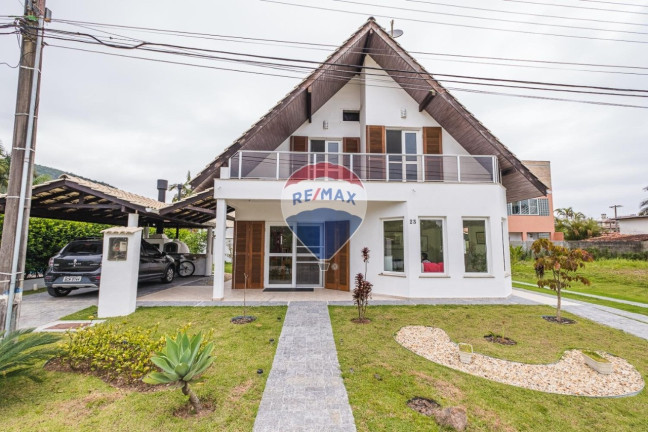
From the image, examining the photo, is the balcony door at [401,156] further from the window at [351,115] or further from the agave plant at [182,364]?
the agave plant at [182,364]

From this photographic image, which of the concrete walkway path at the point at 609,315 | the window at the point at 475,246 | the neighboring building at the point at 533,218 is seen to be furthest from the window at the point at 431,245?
the neighboring building at the point at 533,218

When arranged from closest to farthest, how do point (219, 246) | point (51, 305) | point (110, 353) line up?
1. point (110, 353)
2. point (51, 305)
3. point (219, 246)

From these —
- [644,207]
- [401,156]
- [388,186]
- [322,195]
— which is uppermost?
[644,207]

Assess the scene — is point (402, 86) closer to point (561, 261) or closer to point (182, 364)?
point (561, 261)

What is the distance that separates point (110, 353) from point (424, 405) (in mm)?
4239

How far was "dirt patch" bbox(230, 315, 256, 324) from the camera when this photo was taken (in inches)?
245

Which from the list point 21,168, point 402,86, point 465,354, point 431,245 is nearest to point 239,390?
point 465,354

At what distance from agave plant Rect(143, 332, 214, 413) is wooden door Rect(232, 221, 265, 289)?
7.20 metres

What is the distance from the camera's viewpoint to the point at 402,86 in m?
10.3

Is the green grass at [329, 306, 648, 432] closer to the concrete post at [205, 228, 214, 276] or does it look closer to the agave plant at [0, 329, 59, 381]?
the agave plant at [0, 329, 59, 381]

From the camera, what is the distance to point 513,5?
718 cm

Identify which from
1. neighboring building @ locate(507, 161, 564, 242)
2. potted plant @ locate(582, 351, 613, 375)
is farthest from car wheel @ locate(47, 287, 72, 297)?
neighboring building @ locate(507, 161, 564, 242)

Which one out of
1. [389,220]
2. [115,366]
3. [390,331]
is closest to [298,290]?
[389,220]

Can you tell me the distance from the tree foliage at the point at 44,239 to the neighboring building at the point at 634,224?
49733mm
